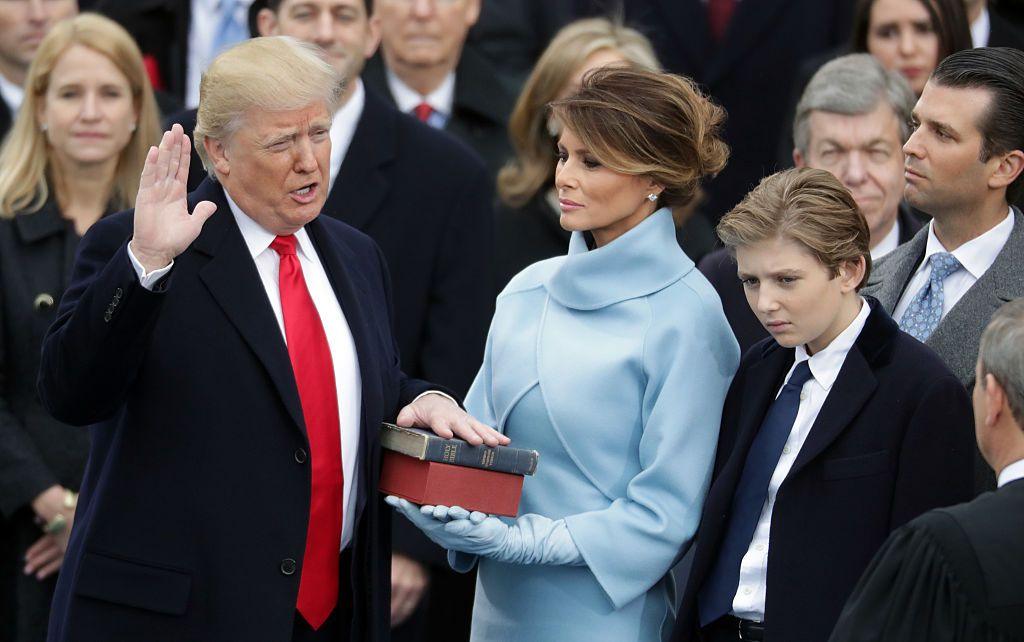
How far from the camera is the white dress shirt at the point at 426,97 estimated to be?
6.61 meters

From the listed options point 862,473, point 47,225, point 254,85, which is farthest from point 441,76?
point 862,473

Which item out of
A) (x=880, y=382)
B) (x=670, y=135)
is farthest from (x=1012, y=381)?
(x=670, y=135)

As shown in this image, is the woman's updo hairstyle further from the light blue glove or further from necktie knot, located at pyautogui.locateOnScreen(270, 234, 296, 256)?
the light blue glove

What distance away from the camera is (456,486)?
396cm

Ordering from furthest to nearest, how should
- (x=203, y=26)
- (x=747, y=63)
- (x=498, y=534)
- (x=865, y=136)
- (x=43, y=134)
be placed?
(x=203, y=26) < (x=747, y=63) < (x=43, y=134) < (x=865, y=136) < (x=498, y=534)

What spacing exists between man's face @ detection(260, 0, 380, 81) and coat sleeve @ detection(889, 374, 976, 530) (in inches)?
106

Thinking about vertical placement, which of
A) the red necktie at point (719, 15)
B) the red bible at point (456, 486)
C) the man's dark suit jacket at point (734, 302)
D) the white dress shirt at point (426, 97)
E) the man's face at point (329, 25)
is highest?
the red necktie at point (719, 15)

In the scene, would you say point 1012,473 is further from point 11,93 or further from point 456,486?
point 11,93

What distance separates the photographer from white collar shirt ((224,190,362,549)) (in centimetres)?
404

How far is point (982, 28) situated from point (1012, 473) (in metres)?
3.75

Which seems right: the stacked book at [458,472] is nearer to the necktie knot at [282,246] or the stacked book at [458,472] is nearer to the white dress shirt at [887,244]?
the necktie knot at [282,246]

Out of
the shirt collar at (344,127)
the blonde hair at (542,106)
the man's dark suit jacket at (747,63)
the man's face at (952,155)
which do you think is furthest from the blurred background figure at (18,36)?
the man's face at (952,155)

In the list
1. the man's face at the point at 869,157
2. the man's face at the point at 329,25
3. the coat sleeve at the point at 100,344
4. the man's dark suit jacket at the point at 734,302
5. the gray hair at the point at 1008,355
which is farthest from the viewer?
the man's face at the point at 329,25

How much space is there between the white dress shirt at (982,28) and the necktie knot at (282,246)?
355 centimetres
